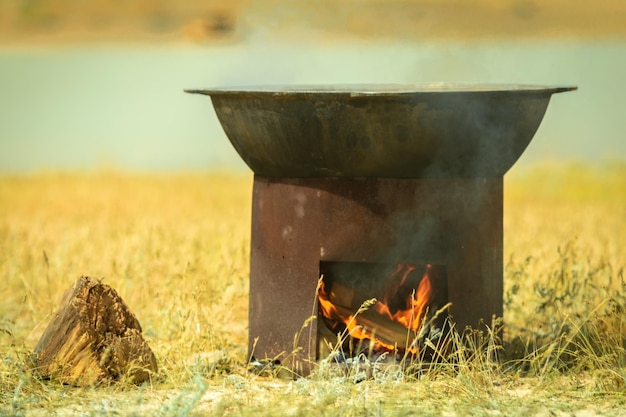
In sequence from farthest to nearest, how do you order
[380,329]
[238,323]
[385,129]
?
[238,323], [380,329], [385,129]

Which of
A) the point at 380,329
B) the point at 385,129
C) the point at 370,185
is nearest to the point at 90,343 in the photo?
the point at 380,329

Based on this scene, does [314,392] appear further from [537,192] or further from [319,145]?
[537,192]

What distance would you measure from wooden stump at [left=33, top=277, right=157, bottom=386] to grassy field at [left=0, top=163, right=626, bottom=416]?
85mm

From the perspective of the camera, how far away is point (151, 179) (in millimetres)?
14523

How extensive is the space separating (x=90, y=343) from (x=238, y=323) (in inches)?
64.0

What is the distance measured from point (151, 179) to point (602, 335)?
965 cm

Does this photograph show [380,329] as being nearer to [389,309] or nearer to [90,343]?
[389,309]

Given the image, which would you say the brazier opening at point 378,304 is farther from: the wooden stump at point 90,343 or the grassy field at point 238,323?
the wooden stump at point 90,343

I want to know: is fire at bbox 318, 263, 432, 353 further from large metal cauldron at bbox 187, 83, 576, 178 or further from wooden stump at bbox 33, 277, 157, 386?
wooden stump at bbox 33, 277, 157, 386

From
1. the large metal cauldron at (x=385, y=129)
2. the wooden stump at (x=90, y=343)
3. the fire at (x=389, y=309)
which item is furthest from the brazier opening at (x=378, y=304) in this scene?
the wooden stump at (x=90, y=343)

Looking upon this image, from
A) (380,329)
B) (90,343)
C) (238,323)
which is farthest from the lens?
(238,323)

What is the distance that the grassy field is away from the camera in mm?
4680

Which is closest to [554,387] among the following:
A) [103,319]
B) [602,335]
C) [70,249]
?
[602,335]

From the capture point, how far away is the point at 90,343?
16.5ft
